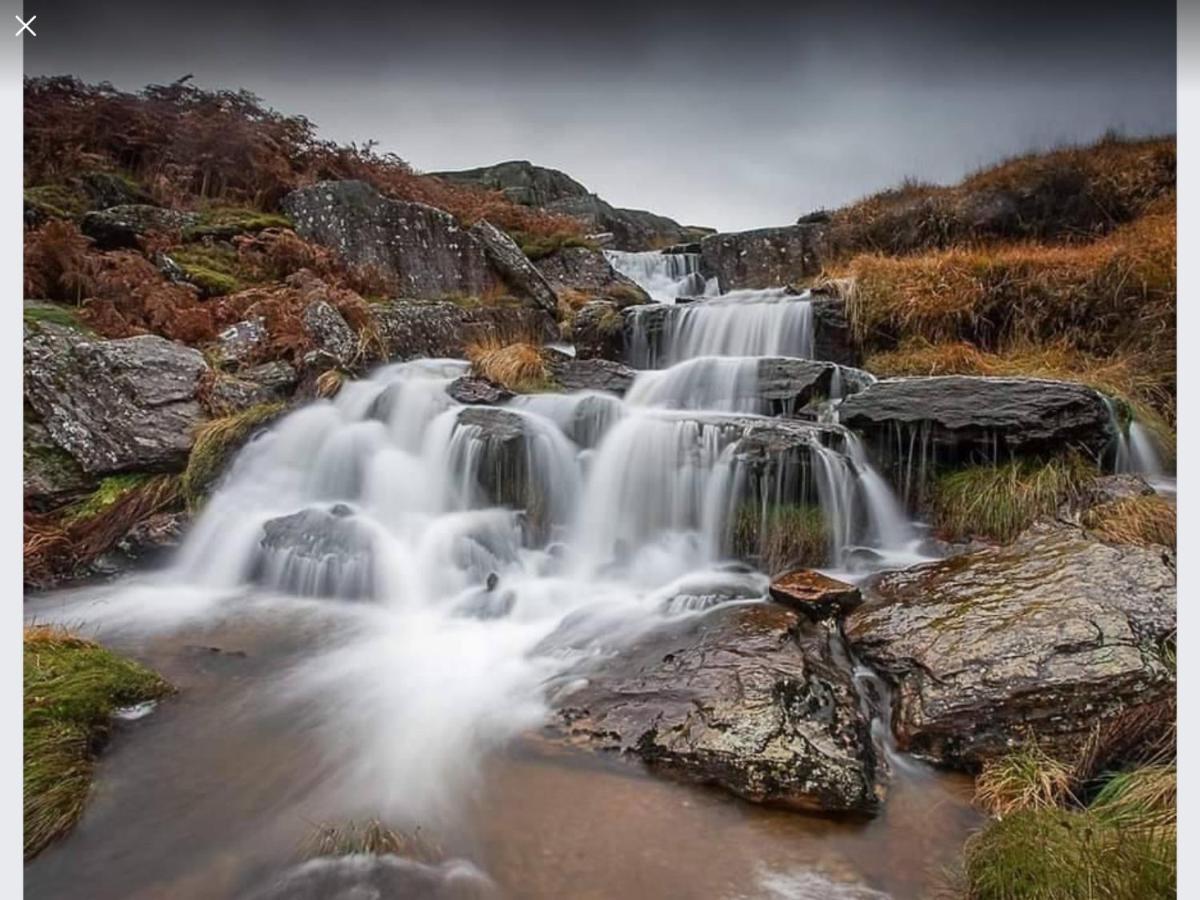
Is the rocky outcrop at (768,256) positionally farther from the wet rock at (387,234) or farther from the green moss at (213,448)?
the green moss at (213,448)

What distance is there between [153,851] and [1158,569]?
3.55 metres

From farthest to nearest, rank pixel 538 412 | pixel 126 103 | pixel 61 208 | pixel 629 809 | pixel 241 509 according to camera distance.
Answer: pixel 126 103, pixel 61 208, pixel 538 412, pixel 241 509, pixel 629 809

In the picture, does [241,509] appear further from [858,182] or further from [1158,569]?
[858,182]

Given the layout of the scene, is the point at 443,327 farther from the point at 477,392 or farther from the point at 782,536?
the point at 782,536

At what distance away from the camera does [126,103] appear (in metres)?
6.73

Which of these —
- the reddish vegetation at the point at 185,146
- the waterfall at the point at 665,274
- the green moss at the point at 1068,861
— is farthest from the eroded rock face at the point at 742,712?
the reddish vegetation at the point at 185,146

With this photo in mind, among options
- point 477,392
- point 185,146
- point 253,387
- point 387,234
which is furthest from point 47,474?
point 185,146

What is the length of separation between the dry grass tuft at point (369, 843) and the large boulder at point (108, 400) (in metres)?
3.26

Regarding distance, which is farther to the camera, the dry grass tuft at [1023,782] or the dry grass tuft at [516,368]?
the dry grass tuft at [516,368]

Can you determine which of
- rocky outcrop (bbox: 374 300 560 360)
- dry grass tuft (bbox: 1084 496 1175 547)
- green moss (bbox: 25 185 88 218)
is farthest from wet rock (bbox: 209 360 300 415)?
dry grass tuft (bbox: 1084 496 1175 547)

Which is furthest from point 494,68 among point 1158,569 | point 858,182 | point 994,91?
point 858,182

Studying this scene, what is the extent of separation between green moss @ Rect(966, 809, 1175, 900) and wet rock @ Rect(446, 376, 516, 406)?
4.11 meters

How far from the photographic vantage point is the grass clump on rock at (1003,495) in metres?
3.65

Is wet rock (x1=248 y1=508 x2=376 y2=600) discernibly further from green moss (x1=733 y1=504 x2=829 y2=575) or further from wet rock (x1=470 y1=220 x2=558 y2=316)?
wet rock (x1=470 y1=220 x2=558 y2=316)
